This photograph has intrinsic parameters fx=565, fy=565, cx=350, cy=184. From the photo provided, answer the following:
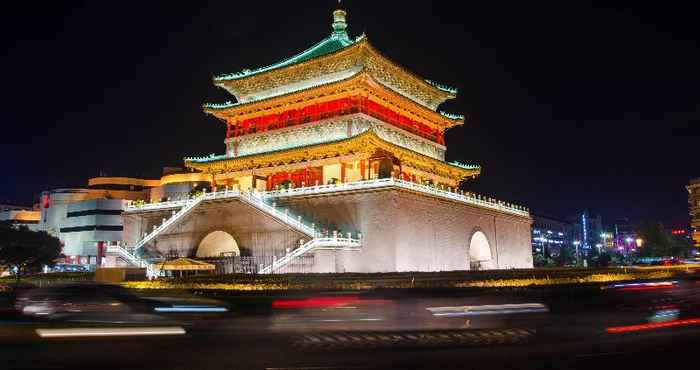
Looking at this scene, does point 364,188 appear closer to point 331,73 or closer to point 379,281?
point 379,281

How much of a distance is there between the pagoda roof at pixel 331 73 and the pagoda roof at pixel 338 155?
495cm

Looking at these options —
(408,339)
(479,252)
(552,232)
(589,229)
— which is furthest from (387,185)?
(589,229)

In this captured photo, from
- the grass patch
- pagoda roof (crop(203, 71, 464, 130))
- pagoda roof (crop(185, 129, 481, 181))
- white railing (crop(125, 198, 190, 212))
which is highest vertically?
pagoda roof (crop(203, 71, 464, 130))

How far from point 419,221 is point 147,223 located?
752 inches

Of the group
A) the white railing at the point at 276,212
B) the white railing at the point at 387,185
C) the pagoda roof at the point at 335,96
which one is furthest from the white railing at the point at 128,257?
the pagoda roof at the point at 335,96

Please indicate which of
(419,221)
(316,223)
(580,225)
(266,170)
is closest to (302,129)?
(266,170)

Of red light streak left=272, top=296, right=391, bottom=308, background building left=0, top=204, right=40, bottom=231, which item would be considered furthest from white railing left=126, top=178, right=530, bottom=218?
background building left=0, top=204, right=40, bottom=231

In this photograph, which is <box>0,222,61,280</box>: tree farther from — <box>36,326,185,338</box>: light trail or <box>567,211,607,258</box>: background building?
<box>567,211,607,258</box>: background building

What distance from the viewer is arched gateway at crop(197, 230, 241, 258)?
34594mm

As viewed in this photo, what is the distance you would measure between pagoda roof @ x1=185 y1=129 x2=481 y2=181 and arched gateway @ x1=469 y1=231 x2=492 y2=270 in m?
5.96

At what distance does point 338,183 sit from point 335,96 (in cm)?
696

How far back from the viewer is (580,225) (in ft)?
423

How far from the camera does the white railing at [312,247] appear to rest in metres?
28.2

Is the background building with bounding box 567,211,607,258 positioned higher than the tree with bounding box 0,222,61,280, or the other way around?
the background building with bounding box 567,211,607,258
